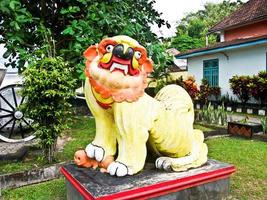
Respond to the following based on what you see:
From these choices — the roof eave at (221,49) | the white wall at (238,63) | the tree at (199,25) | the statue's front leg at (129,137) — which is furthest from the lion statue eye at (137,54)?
the tree at (199,25)

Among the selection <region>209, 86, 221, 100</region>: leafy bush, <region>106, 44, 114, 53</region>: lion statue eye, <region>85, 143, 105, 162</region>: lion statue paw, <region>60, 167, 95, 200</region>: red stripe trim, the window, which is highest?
the window

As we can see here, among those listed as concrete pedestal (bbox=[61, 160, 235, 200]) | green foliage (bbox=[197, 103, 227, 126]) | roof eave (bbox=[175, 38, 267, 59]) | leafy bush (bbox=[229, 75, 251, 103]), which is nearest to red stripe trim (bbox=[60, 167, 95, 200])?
concrete pedestal (bbox=[61, 160, 235, 200])

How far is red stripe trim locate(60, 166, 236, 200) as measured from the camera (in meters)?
2.72

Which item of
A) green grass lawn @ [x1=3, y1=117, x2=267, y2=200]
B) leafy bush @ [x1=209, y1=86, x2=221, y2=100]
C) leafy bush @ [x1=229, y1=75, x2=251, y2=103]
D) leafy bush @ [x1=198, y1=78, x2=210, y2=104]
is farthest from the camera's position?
leafy bush @ [x1=209, y1=86, x2=221, y2=100]

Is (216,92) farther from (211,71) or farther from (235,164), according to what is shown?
(235,164)

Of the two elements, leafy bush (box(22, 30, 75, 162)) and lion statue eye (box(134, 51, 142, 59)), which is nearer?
lion statue eye (box(134, 51, 142, 59))

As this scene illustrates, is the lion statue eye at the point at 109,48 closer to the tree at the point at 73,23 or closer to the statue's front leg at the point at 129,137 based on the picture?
the statue's front leg at the point at 129,137

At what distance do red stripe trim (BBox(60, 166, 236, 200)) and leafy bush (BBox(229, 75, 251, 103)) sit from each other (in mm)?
8650

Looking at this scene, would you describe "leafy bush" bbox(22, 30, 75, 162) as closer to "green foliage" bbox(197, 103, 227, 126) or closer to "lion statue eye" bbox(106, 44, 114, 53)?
"lion statue eye" bbox(106, 44, 114, 53)

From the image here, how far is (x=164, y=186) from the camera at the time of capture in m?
2.93

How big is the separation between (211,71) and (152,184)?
12.2 m

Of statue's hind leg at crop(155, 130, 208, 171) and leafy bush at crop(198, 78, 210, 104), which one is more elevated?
leafy bush at crop(198, 78, 210, 104)

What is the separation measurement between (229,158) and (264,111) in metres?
5.85

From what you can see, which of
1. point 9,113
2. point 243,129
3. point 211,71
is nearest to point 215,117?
point 243,129
